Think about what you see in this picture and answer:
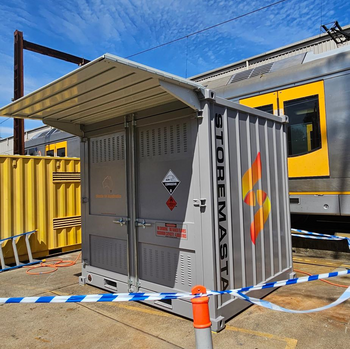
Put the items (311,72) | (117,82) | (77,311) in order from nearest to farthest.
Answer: (117,82) < (77,311) < (311,72)

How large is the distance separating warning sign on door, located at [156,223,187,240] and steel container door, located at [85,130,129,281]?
0.65m

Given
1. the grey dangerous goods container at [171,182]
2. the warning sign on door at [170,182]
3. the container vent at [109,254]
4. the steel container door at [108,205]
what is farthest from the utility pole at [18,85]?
the warning sign on door at [170,182]

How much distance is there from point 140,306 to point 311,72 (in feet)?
17.4

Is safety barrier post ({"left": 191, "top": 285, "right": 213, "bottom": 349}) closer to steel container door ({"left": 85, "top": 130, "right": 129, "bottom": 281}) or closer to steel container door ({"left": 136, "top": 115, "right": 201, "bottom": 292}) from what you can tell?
steel container door ({"left": 136, "top": 115, "right": 201, "bottom": 292})

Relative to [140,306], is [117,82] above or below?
above

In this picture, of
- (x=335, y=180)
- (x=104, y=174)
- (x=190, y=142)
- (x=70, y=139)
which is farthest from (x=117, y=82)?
(x=70, y=139)

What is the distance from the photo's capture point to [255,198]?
14.1 feet

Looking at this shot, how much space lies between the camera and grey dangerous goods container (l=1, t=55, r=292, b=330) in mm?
3551

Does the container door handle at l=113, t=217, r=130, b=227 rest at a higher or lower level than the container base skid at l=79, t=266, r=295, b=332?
higher

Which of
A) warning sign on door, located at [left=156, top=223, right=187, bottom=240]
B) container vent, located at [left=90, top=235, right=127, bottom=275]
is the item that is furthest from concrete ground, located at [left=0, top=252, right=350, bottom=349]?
warning sign on door, located at [left=156, top=223, right=187, bottom=240]

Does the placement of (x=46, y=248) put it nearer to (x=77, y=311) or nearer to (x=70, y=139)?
(x=77, y=311)

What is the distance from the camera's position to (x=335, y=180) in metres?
5.86

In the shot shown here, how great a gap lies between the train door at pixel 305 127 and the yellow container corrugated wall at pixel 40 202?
5.19 metres

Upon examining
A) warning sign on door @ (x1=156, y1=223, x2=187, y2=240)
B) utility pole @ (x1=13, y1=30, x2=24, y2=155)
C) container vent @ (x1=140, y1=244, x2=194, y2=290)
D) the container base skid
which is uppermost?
utility pole @ (x1=13, y1=30, x2=24, y2=155)
